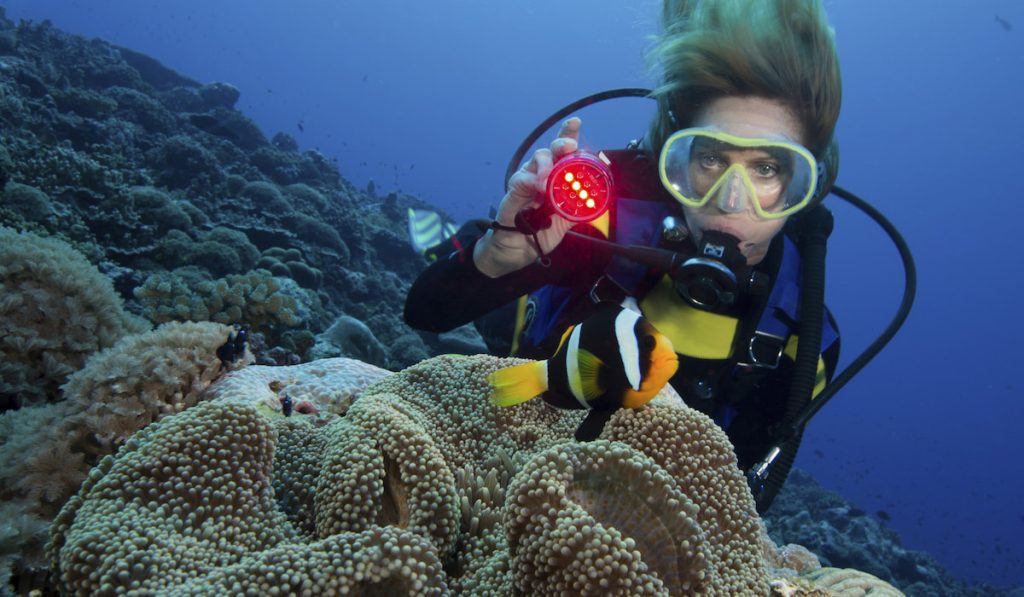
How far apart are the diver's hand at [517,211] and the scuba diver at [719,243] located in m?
0.01

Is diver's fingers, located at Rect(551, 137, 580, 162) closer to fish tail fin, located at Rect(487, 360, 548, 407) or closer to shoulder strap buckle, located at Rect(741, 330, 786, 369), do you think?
fish tail fin, located at Rect(487, 360, 548, 407)

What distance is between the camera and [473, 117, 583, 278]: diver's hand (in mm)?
2195

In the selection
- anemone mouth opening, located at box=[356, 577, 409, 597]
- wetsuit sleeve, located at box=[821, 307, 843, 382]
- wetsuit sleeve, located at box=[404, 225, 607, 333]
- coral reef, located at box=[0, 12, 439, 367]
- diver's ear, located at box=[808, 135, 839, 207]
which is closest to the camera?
anemone mouth opening, located at box=[356, 577, 409, 597]

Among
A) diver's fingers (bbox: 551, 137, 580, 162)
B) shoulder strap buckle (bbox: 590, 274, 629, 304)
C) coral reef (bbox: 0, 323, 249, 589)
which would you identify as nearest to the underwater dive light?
diver's fingers (bbox: 551, 137, 580, 162)

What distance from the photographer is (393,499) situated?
1.53m

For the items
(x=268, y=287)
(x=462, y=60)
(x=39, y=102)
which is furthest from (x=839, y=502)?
(x=462, y=60)

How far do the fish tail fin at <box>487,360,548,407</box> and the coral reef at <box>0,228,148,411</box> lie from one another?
2744 millimetres

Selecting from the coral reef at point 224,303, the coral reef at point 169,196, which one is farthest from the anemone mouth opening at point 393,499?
the coral reef at point 169,196

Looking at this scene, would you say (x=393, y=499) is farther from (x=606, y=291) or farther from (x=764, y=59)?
(x=764, y=59)

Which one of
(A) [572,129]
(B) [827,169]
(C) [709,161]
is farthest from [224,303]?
(B) [827,169]

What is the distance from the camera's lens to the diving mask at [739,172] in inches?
104

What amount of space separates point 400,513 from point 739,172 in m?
2.16

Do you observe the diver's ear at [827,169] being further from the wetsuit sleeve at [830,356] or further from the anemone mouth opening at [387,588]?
the anemone mouth opening at [387,588]

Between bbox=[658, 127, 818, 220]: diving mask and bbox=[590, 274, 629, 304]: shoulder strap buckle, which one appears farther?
bbox=[590, 274, 629, 304]: shoulder strap buckle
